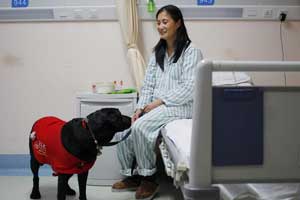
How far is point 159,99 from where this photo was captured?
236 centimetres

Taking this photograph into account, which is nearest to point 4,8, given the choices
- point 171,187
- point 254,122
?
point 171,187

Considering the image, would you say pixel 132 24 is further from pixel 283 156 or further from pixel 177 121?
pixel 283 156

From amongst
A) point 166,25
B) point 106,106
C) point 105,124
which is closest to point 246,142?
point 105,124

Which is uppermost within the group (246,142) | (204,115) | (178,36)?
(178,36)

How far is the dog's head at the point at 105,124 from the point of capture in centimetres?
189

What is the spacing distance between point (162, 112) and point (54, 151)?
70 centimetres

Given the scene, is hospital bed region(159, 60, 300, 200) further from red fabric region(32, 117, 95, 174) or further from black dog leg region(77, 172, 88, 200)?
black dog leg region(77, 172, 88, 200)

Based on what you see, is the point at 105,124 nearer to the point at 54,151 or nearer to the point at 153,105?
the point at 54,151

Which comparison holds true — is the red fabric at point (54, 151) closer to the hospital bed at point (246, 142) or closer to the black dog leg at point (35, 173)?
the black dog leg at point (35, 173)

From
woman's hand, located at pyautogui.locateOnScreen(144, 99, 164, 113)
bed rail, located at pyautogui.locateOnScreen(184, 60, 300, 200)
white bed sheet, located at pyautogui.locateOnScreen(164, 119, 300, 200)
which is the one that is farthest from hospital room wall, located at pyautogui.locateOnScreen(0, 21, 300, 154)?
bed rail, located at pyautogui.locateOnScreen(184, 60, 300, 200)

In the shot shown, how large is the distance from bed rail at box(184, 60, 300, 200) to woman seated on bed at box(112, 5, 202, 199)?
1025mm

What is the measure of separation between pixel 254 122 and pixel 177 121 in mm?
976

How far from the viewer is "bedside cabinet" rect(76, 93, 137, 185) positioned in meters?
2.55

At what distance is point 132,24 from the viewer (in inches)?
111
